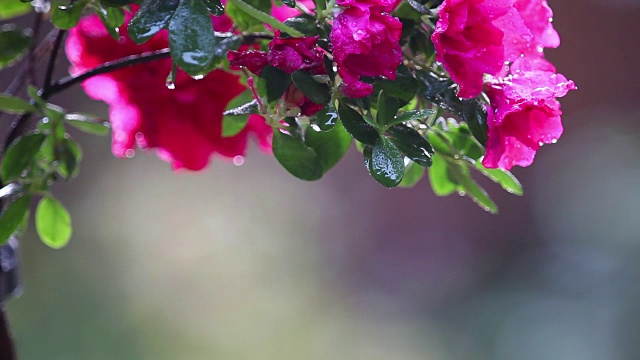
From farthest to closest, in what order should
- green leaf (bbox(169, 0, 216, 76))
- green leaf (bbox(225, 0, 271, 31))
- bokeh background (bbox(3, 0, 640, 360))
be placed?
bokeh background (bbox(3, 0, 640, 360)) → green leaf (bbox(225, 0, 271, 31)) → green leaf (bbox(169, 0, 216, 76))

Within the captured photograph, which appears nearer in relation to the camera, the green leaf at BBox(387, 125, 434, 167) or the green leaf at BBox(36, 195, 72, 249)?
the green leaf at BBox(387, 125, 434, 167)

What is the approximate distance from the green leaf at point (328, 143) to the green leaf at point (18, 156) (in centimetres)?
15

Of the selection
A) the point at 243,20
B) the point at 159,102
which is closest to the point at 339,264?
the point at 159,102

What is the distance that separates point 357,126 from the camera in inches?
13.2

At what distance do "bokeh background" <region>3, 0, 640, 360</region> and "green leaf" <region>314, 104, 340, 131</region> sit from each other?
153 cm

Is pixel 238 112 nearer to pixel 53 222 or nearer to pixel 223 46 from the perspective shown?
pixel 223 46

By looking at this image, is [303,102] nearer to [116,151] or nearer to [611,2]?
[116,151]

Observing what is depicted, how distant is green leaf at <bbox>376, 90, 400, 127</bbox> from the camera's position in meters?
0.33

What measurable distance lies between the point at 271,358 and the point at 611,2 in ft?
4.91

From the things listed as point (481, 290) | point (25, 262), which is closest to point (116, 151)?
point (25, 262)

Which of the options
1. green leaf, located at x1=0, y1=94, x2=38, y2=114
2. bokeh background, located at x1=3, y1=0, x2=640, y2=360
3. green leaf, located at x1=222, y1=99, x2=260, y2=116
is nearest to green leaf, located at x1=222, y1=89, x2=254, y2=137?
green leaf, located at x1=222, y1=99, x2=260, y2=116

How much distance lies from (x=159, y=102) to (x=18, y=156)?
111 mm

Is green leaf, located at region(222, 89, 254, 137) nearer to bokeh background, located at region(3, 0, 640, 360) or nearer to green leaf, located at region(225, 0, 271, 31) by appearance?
green leaf, located at region(225, 0, 271, 31)

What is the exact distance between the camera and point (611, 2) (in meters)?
2.34
